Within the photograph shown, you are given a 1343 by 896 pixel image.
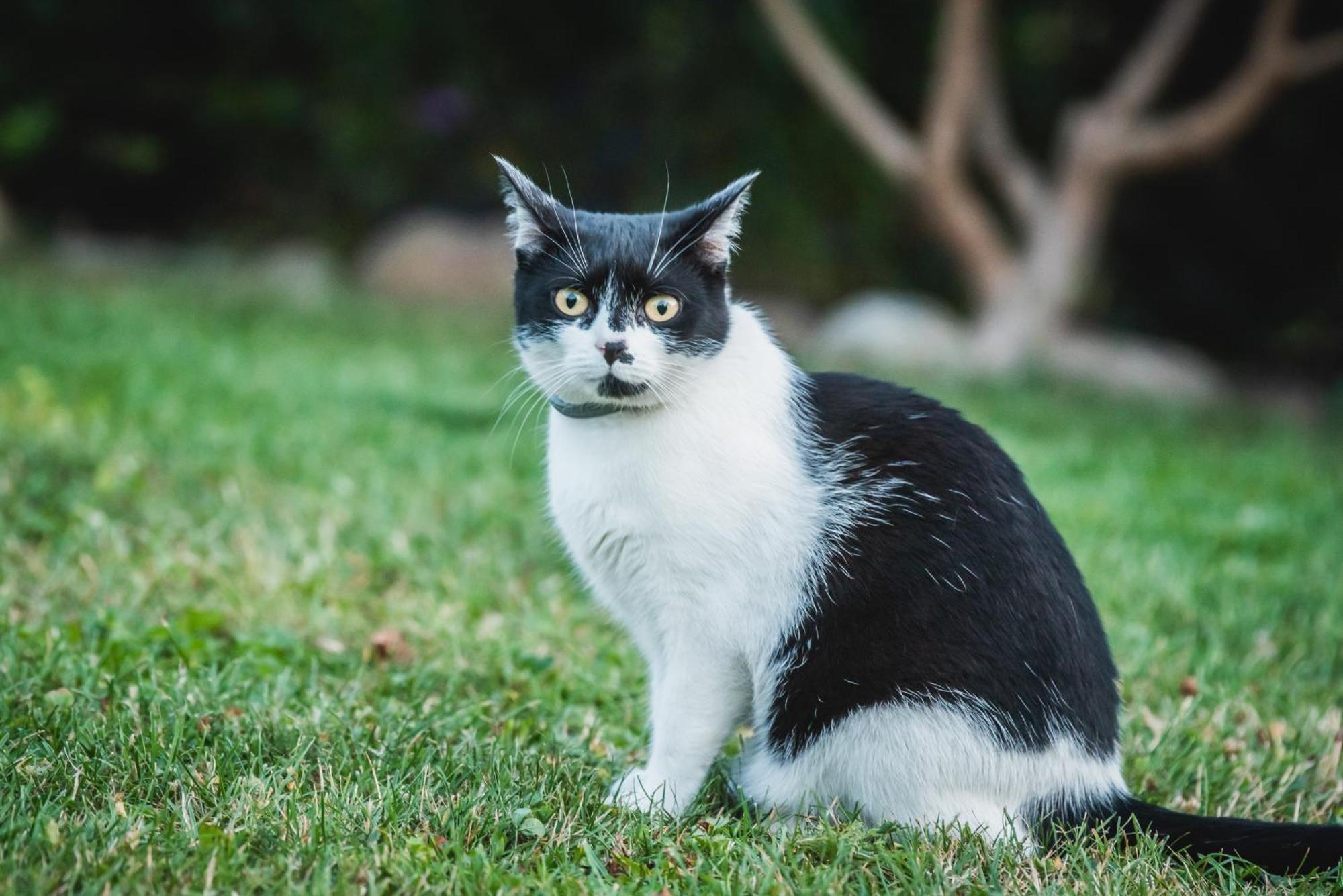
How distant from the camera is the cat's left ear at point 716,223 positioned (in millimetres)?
2211

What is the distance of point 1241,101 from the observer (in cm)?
756

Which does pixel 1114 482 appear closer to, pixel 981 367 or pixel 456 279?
pixel 981 367

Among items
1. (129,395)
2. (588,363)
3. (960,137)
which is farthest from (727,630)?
(960,137)

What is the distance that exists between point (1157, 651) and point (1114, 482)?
1.95 m

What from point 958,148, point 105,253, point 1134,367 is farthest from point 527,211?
point 105,253

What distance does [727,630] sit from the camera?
214 centimetres

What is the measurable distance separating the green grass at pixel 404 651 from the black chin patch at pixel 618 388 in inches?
29.0

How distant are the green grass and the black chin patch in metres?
0.74

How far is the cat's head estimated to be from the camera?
7.14 feet

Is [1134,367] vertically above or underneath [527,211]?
underneath

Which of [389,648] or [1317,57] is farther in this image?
[1317,57]

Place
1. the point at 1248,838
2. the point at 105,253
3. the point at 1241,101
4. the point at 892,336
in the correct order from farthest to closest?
the point at 105,253 < the point at 892,336 < the point at 1241,101 < the point at 1248,838

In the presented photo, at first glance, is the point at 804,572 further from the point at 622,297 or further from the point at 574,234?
the point at 574,234

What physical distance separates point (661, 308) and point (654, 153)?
8.70 m
